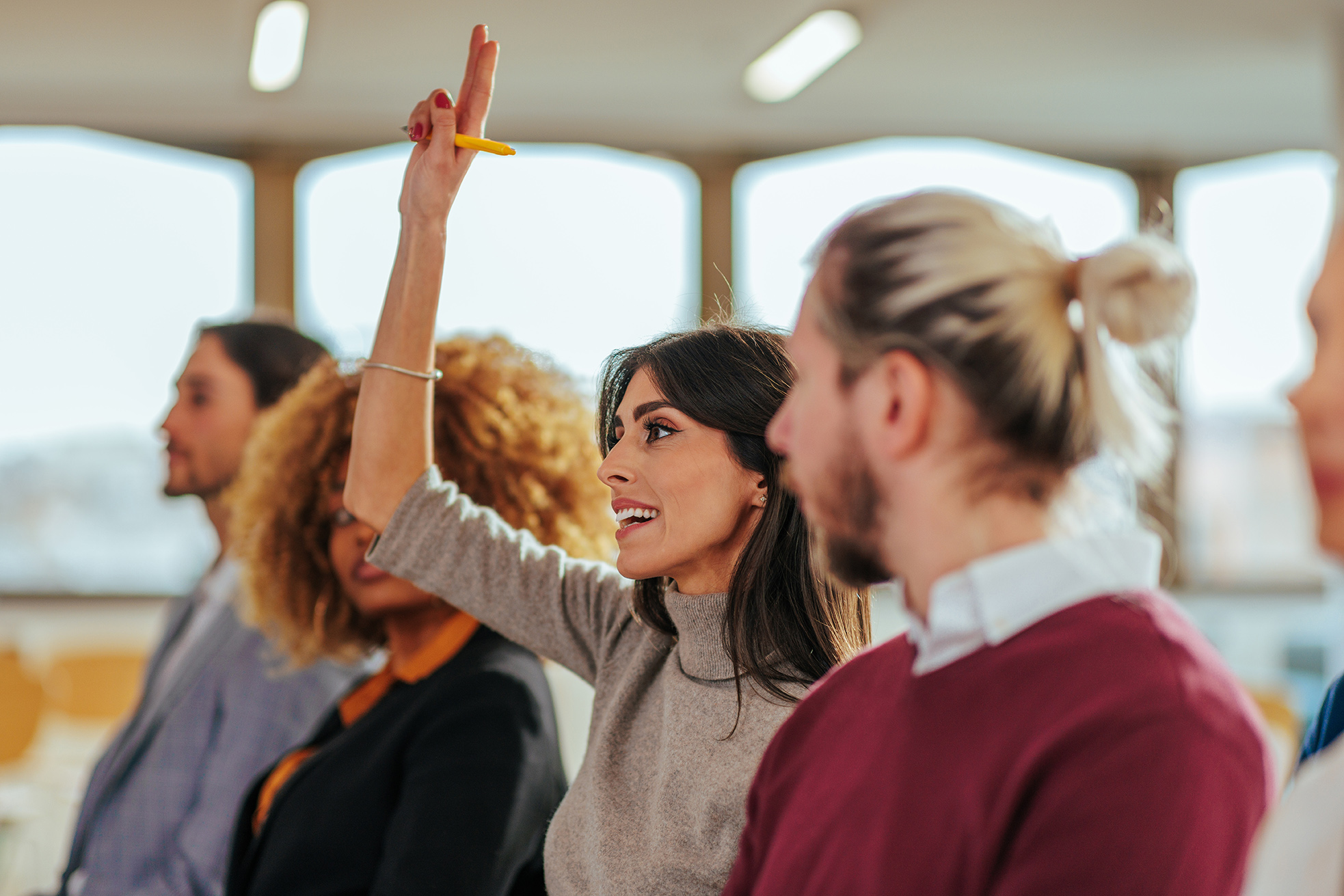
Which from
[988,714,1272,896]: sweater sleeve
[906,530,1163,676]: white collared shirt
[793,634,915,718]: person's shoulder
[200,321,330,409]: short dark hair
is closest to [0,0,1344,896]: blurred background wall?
[200,321,330,409]: short dark hair

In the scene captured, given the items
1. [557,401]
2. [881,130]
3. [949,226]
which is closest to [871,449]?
[949,226]

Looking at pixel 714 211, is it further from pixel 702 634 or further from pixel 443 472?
pixel 702 634

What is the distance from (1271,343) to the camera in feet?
18.3

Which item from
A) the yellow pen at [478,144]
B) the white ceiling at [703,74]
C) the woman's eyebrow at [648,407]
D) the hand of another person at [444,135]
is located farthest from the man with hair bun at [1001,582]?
the white ceiling at [703,74]

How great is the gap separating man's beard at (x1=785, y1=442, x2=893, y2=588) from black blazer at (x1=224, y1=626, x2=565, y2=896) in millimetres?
722

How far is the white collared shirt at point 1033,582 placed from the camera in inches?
31.7

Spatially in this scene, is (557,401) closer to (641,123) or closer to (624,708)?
(624,708)

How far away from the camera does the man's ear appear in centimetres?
82

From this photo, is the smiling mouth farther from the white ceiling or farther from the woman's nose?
the white ceiling

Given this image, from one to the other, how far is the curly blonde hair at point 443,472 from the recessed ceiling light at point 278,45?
7.79 feet

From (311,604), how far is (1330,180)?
500cm

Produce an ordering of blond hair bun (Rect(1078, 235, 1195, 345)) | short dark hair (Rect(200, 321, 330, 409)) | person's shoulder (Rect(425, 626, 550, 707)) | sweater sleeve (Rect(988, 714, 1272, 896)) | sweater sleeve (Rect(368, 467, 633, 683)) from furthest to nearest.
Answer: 1. short dark hair (Rect(200, 321, 330, 409))
2. person's shoulder (Rect(425, 626, 550, 707))
3. sweater sleeve (Rect(368, 467, 633, 683))
4. blond hair bun (Rect(1078, 235, 1195, 345))
5. sweater sleeve (Rect(988, 714, 1272, 896))

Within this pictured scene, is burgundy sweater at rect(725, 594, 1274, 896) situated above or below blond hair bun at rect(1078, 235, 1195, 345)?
below

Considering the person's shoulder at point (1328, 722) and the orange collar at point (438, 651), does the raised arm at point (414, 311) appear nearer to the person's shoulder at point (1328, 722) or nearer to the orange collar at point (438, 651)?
the orange collar at point (438, 651)
